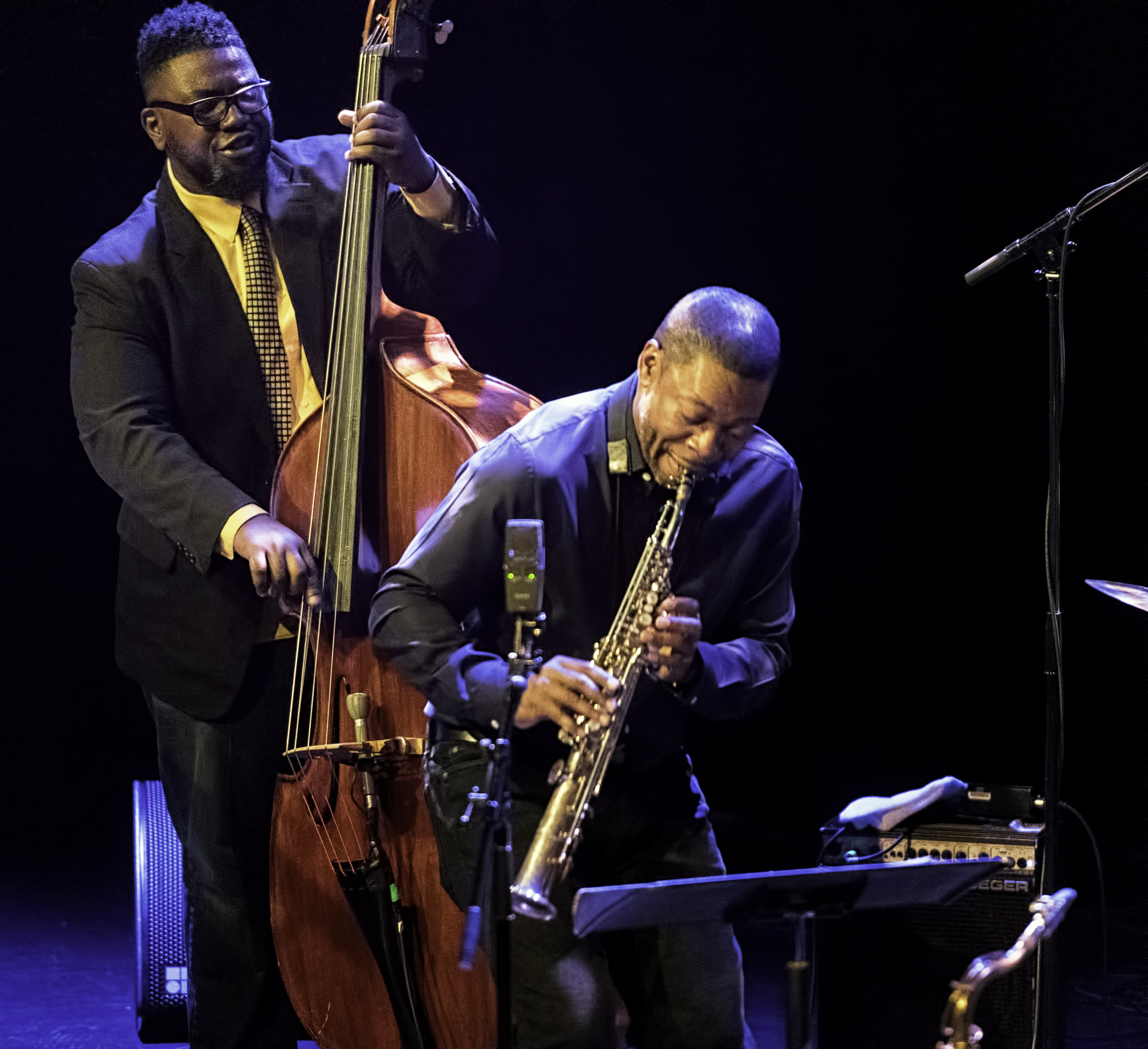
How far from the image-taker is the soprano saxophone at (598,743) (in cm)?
220

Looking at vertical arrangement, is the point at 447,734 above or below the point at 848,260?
below

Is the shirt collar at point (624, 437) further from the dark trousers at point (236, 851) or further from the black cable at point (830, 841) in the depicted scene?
the black cable at point (830, 841)

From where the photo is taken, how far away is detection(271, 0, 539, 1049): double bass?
2.60 m

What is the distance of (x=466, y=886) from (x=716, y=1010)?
0.45 meters

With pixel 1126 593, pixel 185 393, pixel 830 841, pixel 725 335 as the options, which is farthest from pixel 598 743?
→ pixel 185 393

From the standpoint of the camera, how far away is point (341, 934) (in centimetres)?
267

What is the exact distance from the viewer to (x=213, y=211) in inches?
117

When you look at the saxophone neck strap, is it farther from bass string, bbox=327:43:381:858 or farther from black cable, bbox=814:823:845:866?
black cable, bbox=814:823:845:866

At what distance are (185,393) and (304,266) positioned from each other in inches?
14.3

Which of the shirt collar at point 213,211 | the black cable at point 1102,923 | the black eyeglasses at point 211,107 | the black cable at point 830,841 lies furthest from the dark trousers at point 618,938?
the black cable at point 1102,923

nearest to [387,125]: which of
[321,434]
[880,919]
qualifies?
[321,434]

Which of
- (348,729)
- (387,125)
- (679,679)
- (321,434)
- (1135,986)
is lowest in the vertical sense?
(1135,986)

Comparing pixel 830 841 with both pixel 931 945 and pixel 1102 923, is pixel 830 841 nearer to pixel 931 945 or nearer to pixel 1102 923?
pixel 931 945

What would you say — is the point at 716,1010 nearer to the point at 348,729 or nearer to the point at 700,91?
the point at 348,729
